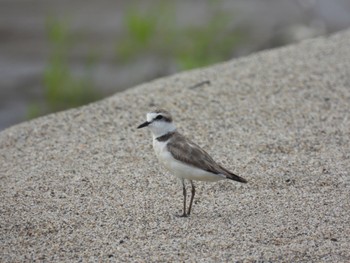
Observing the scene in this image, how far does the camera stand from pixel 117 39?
14.6m

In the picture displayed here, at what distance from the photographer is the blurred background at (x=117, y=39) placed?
38.4 feet

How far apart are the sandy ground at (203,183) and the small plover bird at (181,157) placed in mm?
333

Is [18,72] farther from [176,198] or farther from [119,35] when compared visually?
[176,198]

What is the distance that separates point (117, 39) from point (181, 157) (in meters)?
8.89

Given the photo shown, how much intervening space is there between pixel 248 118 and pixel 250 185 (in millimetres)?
1546

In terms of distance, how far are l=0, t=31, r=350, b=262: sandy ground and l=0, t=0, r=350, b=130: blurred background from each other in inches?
99.5

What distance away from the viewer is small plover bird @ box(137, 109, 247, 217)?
5898 mm

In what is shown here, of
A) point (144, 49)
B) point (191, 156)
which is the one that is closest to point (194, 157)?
point (191, 156)

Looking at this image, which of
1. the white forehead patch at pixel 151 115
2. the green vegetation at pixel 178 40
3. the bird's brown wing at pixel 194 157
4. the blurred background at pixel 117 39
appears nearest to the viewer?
the bird's brown wing at pixel 194 157

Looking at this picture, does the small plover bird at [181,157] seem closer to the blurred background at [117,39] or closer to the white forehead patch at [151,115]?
the white forehead patch at [151,115]

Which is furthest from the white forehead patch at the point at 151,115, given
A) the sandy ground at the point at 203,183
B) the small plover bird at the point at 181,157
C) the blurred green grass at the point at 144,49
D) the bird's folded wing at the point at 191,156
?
the blurred green grass at the point at 144,49

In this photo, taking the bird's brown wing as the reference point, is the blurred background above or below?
above

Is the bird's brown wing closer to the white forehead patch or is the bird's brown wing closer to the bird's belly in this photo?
the bird's belly

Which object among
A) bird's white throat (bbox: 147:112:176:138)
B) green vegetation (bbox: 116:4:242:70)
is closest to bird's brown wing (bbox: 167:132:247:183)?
bird's white throat (bbox: 147:112:176:138)
